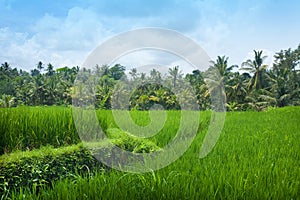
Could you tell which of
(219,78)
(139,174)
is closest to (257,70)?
(219,78)

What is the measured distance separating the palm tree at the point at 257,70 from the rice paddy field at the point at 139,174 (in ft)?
47.7

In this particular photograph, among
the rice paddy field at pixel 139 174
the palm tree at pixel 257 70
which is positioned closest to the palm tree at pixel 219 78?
the palm tree at pixel 257 70

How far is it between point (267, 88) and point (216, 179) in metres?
17.4

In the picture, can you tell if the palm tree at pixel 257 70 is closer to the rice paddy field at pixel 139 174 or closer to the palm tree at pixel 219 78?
the palm tree at pixel 219 78

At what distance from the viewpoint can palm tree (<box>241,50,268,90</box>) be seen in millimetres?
19000

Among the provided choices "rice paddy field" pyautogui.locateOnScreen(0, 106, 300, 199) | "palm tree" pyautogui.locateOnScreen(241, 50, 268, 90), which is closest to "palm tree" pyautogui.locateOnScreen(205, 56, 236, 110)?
"palm tree" pyautogui.locateOnScreen(241, 50, 268, 90)

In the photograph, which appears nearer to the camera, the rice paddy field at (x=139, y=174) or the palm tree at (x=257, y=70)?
the rice paddy field at (x=139, y=174)

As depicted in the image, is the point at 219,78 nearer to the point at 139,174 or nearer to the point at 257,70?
the point at 257,70

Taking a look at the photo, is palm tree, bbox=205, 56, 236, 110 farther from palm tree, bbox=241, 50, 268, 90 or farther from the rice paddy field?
the rice paddy field

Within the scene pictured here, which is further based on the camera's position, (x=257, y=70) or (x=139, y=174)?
(x=257, y=70)

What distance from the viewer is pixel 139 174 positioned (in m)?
2.74

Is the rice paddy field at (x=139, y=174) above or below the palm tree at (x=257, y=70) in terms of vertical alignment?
below

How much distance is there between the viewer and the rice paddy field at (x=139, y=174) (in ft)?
7.58

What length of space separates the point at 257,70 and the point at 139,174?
58.7 ft
